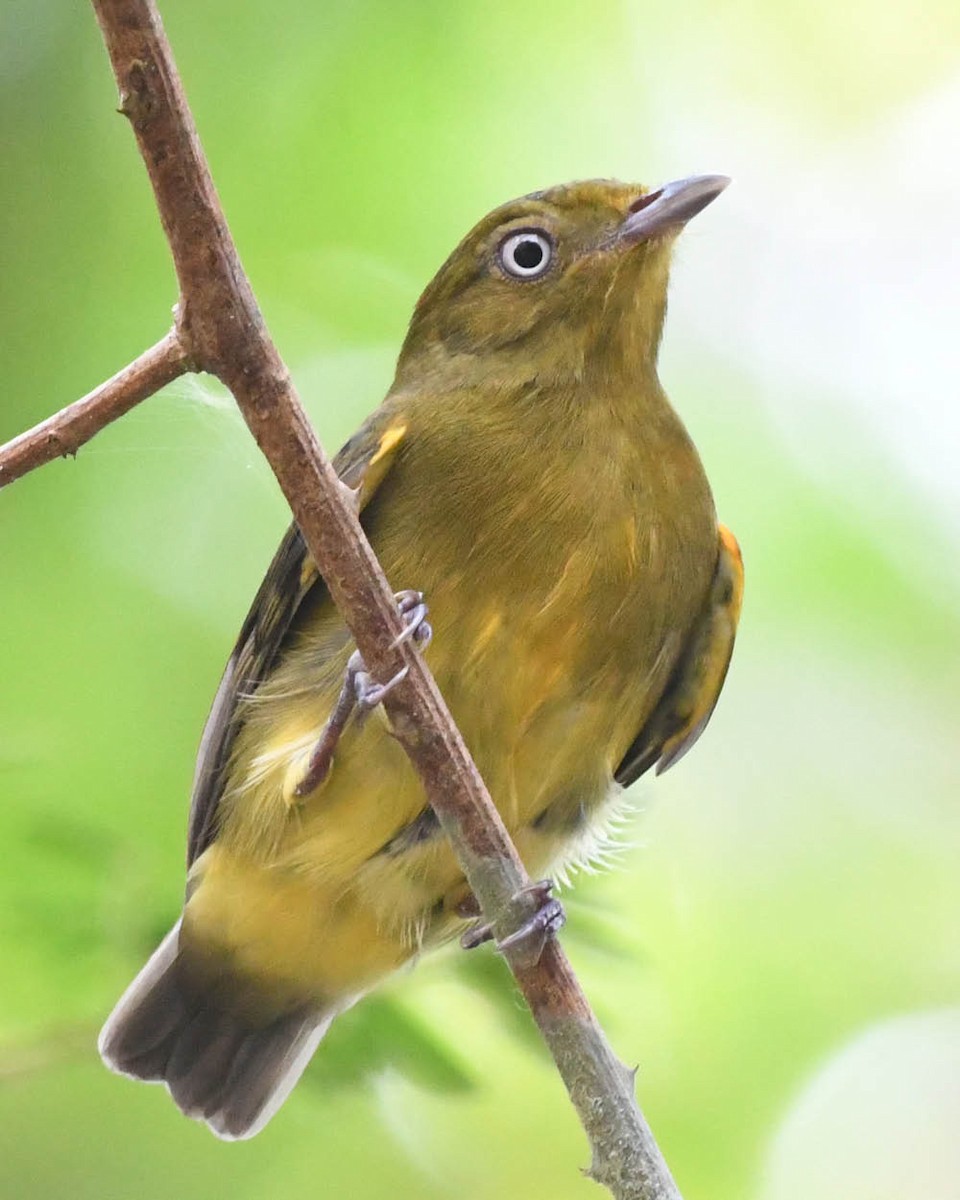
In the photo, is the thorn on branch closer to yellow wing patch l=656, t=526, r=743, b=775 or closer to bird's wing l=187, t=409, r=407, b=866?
bird's wing l=187, t=409, r=407, b=866

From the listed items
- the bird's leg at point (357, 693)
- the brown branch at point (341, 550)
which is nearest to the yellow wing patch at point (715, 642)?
the bird's leg at point (357, 693)

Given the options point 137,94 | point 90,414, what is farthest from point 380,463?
point 137,94

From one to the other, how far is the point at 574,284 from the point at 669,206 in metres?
0.22

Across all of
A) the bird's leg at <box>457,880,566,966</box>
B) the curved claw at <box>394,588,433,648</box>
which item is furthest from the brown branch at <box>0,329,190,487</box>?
the bird's leg at <box>457,880,566,966</box>

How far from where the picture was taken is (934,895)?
13.1 feet

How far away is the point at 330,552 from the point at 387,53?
2.44 m

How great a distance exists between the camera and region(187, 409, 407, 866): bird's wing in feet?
8.27

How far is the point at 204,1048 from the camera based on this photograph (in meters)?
3.01

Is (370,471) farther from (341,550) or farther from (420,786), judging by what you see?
(341,550)

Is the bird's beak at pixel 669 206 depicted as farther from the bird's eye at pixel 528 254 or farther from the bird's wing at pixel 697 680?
the bird's wing at pixel 697 680

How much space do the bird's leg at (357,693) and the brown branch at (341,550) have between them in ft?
0.11

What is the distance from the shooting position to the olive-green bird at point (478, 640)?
8.00 feet

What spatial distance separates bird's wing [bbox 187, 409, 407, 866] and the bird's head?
0.73 ft

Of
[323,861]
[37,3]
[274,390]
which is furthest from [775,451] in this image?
[274,390]
